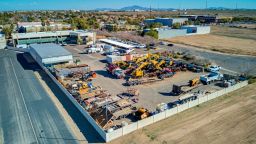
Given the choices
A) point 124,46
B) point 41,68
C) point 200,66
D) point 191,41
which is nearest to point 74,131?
point 41,68

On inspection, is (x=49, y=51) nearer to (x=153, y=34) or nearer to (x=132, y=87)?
(x=132, y=87)

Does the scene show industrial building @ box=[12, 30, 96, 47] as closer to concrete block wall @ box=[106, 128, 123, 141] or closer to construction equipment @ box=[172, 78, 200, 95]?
construction equipment @ box=[172, 78, 200, 95]

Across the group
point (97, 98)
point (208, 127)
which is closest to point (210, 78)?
point (208, 127)

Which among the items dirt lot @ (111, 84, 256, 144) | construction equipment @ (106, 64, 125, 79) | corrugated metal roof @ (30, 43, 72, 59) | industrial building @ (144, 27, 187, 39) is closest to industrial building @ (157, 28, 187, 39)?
industrial building @ (144, 27, 187, 39)

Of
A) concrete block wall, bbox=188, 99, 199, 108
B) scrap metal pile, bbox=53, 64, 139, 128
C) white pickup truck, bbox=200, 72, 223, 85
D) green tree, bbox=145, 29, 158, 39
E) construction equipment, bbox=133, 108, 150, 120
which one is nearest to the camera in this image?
construction equipment, bbox=133, 108, 150, 120

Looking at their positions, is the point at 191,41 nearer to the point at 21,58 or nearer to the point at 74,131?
the point at 21,58

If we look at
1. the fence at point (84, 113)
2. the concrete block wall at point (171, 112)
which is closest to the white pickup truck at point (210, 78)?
the concrete block wall at point (171, 112)

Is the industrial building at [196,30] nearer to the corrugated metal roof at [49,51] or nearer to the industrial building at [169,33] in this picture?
the industrial building at [169,33]
